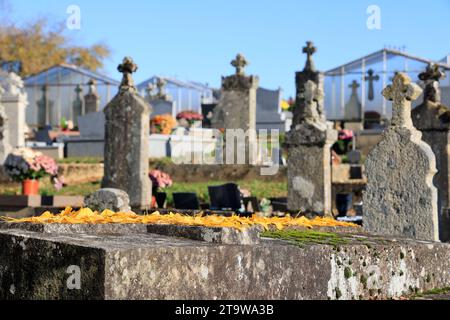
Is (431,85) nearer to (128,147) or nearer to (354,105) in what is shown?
(128,147)

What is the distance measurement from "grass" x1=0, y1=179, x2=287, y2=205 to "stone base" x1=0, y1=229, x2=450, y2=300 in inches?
520

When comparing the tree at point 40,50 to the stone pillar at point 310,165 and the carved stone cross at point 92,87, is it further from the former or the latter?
the stone pillar at point 310,165

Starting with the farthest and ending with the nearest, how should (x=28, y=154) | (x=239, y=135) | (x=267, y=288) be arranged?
(x=239, y=135) → (x=28, y=154) → (x=267, y=288)

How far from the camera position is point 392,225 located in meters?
8.69

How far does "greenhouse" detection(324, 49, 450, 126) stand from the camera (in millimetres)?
38375

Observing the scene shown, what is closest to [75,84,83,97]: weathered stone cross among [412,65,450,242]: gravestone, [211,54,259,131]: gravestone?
[211,54,259,131]: gravestone

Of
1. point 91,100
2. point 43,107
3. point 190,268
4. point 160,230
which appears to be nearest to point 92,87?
point 91,100

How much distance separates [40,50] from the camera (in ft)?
204

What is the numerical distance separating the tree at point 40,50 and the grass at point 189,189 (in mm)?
39707

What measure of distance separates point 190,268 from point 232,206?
1091cm

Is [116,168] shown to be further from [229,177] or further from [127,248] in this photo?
A: [127,248]

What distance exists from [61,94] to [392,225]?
A: 38309mm

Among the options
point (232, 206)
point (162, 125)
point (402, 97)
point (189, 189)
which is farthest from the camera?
point (162, 125)

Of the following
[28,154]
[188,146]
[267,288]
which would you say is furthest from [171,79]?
[267,288]
